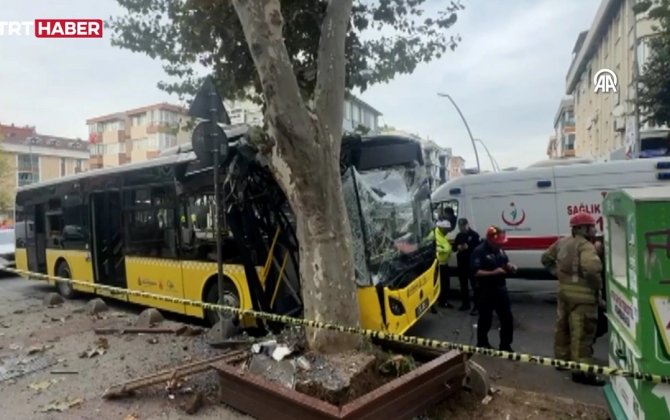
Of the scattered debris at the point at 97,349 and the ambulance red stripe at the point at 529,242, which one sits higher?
the ambulance red stripe at the point at 529,242

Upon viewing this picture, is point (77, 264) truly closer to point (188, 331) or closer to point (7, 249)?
point (188, 331)

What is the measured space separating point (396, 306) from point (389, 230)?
1.17 meters

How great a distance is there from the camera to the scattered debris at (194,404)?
14.0 feet

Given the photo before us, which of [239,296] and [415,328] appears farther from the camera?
[415,328]

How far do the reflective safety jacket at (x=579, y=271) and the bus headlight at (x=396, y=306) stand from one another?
1.77m

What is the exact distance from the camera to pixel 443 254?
28.5 feet

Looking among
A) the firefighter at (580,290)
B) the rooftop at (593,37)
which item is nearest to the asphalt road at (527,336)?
the firefighter at (580,290)

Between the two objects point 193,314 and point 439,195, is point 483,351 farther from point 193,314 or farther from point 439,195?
point 439,195

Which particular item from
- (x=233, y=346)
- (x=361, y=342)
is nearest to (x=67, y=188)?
(x=233, y=346)

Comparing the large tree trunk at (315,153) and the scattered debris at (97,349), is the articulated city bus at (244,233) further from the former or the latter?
the scattered debris at (97,349)

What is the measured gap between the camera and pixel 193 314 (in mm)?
7664

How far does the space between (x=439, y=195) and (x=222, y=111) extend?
18.7 feet

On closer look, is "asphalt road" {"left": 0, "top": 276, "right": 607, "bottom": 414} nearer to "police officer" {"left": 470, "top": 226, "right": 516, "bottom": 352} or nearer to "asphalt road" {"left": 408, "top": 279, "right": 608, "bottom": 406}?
"asphalt road" {"left": 408, "top": 279, "right": 608, "bottom": 406}

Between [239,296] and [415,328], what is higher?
[239,296]
